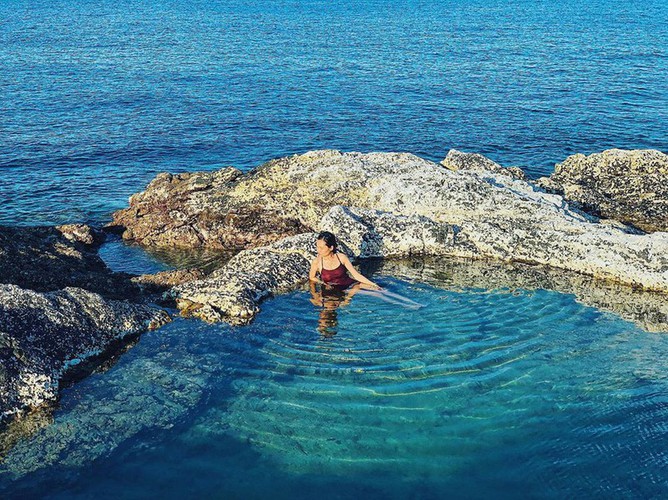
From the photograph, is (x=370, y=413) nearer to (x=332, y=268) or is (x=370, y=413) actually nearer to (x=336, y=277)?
(x=336, y=277)

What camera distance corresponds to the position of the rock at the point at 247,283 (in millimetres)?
12852

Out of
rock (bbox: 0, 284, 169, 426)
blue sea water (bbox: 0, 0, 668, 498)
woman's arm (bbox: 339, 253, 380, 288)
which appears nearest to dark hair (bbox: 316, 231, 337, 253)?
woman's arm (bbox: 339, 253, 380, 288)

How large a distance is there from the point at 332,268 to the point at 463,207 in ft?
12.9

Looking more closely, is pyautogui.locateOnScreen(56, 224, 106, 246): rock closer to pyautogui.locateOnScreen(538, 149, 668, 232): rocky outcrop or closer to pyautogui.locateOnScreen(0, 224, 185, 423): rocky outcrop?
pyautogui.locateOnScreen(0, 224, 185, 423): rocky outcrop

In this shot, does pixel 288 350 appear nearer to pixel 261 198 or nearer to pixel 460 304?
pixel 460 304

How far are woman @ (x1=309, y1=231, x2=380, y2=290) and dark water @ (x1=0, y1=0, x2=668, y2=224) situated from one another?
9932 mm

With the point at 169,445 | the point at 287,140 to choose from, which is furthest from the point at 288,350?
the point at 287,140

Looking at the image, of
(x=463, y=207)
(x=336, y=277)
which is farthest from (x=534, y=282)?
(x=336, y=277)

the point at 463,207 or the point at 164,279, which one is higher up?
the point at 463,207

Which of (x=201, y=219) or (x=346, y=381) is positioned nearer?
(x=346, y=381)

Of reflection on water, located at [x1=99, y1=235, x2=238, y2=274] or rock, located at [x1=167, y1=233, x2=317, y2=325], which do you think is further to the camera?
reflection on water, located at [x1=99, y1=235, x2=238, y2=274]

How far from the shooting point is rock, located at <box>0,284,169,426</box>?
997cm

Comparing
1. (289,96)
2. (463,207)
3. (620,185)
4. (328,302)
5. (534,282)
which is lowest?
(328,302)

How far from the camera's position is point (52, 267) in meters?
14.4
